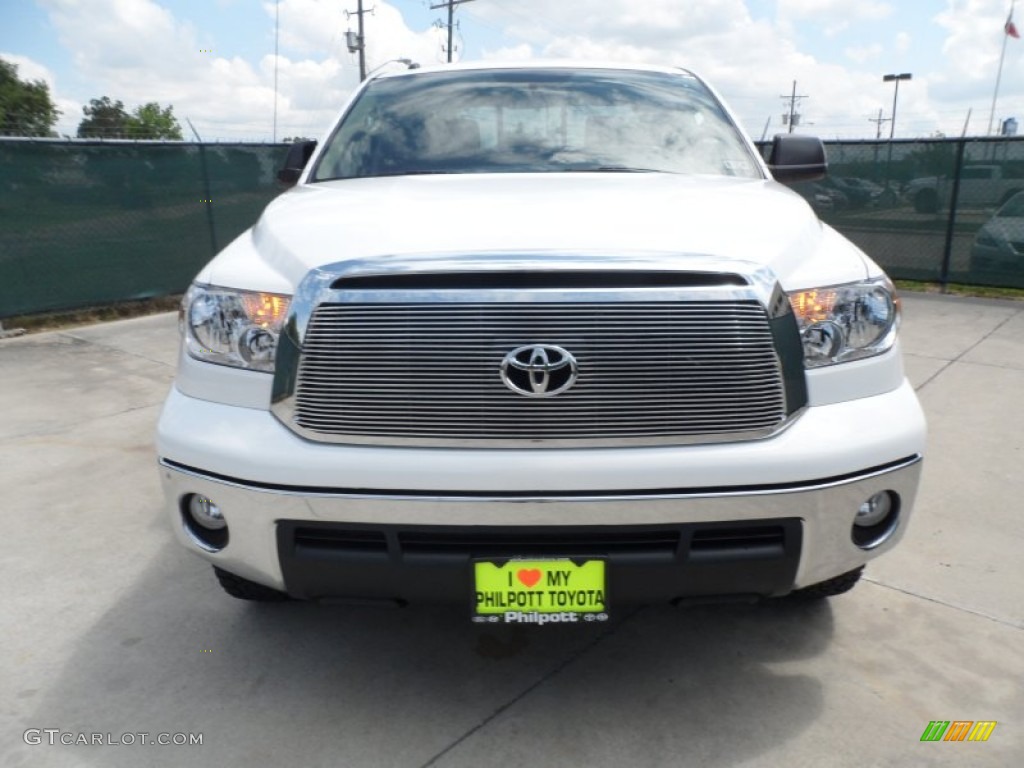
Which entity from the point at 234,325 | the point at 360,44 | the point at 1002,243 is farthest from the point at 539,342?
the point at 360,44

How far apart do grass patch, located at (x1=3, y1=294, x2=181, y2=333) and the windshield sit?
19.9 feet

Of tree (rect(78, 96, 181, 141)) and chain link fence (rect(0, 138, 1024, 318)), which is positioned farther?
tree (rect(78, 96, 181, 141))

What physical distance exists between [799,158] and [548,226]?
2065 millimetres

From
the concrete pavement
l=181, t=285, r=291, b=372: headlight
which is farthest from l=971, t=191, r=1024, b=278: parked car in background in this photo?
l=181, t=285, r=291, b=372: headlight

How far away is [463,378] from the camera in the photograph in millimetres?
1978

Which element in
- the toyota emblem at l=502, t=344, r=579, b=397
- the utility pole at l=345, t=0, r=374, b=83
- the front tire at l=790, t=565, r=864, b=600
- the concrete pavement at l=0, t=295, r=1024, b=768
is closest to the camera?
the toyota emblem at l=502, t=344, r=579, b=397

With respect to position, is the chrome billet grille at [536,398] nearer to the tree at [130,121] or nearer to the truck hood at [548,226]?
the truck hood at [548,226]

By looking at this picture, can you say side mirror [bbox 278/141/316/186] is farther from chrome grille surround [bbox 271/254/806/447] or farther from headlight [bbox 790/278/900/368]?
headlight [bbox 790/278/900/368]

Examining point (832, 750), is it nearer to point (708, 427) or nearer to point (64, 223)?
point (708, 427)

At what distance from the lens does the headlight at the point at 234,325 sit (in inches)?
84.6

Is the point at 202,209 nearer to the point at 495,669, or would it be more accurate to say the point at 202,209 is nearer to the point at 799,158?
the point at 799,158

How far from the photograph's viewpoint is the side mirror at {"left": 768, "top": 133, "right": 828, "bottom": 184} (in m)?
3.67

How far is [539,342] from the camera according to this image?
1.95 meters

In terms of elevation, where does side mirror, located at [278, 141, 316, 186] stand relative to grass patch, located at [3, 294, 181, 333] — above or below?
above
